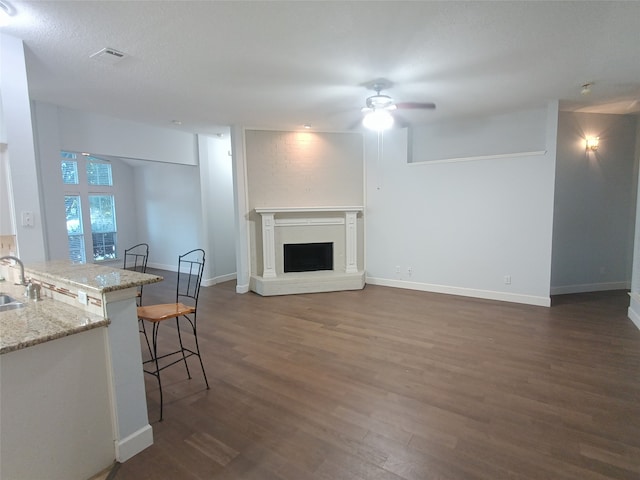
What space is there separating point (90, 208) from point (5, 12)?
607 cm

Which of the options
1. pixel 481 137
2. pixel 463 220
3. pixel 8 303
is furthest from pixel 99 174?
pixel 481 137

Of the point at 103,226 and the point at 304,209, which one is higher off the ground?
the point at 304,209

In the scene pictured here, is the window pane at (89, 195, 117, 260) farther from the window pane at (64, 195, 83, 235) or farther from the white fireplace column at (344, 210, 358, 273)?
the white fireplace column at (344, 210, 358, 273)

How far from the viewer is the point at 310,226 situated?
5578 millimetres

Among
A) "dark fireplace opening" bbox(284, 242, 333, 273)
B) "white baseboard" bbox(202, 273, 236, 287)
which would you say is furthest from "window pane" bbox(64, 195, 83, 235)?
"dark fireplace opening" bbox(284, 242, 333, 273)

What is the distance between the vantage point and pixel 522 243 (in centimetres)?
455

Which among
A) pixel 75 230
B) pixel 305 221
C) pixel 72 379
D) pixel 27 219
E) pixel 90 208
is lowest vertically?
pixel 72 379

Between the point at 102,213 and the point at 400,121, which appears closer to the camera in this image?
the point at 400,121

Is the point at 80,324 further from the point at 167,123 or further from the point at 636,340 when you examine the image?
the point at 636,340

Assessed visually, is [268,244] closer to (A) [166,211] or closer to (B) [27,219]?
(B) [27,219]

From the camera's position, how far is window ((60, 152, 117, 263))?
685 cm

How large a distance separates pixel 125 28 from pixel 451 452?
138 inches

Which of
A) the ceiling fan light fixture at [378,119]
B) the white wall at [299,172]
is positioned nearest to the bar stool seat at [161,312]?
the ceiling fan light fixture at [378,119]

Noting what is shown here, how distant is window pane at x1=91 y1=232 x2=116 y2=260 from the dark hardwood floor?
5.08 metres
